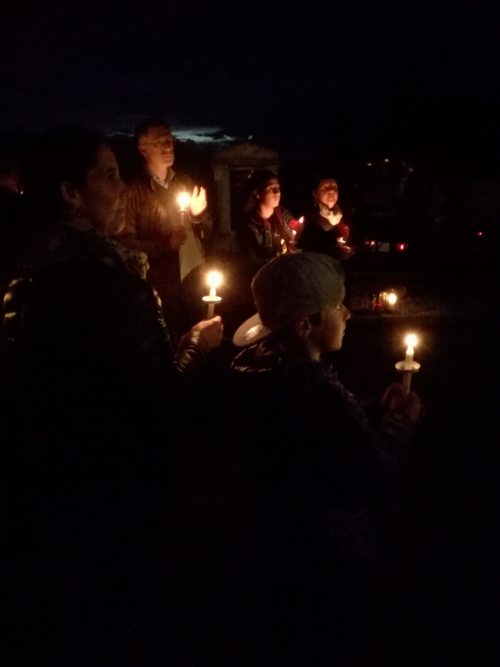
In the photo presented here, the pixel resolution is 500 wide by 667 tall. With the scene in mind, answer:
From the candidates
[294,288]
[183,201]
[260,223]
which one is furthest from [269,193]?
[294,288]

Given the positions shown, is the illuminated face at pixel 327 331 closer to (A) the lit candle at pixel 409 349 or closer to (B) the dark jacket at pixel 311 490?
(B) the dark jacket at pixel 311 490

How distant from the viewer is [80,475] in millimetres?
1977

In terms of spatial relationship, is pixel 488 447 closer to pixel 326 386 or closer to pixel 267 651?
pixel 267 651

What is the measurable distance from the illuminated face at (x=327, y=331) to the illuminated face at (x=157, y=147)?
3.14 m

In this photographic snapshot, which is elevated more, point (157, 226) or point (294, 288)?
point (157, 226)

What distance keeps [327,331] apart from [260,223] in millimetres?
3664

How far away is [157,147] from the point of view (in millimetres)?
4836

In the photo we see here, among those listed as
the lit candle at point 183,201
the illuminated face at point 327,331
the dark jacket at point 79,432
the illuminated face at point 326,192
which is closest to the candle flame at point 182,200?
Result: the lit candle at point 183,201

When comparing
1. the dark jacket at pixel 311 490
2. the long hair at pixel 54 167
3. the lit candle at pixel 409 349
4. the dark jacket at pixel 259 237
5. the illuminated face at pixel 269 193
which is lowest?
the dark jacket at pixel 311 490

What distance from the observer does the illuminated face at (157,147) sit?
15.7 ft

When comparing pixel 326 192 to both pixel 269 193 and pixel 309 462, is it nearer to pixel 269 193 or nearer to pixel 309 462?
pixel 269 193

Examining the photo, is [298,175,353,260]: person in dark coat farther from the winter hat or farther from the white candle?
the winter hat

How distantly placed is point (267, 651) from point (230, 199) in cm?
651

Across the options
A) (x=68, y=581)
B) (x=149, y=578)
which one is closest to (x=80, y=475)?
(x=68, y=581)
